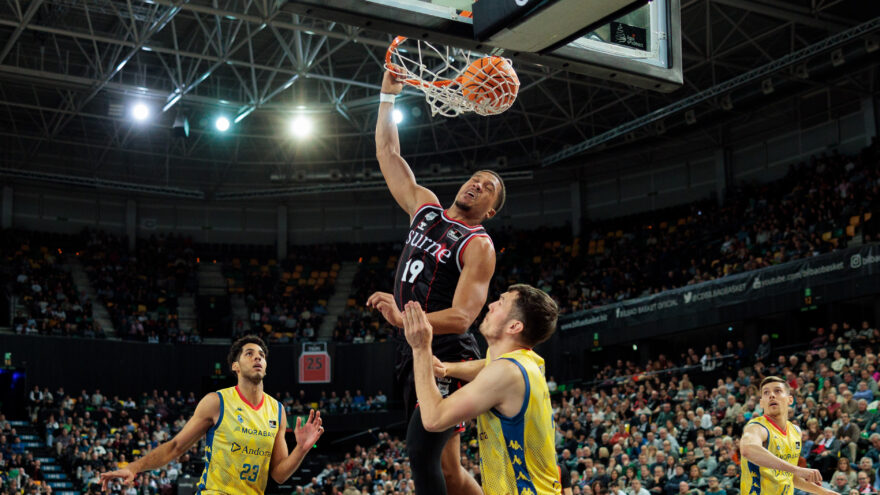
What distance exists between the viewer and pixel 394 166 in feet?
21.8

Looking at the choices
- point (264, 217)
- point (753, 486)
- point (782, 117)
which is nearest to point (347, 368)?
point (264, 217)

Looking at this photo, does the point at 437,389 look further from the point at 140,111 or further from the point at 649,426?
the point at 140,111

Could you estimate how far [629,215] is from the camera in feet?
118

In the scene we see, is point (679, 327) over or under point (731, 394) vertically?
over

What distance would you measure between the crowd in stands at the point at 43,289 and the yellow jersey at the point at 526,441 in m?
29.6

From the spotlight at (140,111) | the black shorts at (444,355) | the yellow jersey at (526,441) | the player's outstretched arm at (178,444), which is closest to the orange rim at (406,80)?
the black shorts at (444,355)

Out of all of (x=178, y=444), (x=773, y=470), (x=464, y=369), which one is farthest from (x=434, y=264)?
(x=773, y=470)

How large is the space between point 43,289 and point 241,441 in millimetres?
29443

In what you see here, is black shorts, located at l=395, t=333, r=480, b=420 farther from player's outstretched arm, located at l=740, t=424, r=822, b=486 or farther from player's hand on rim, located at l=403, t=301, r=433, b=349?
player's outstretched arm, located at l=740, t=424, r=822, b=486

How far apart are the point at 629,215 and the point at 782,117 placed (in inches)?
273

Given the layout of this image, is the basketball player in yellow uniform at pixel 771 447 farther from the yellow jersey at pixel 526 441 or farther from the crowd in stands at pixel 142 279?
the crowd in stands at pixel 142 279

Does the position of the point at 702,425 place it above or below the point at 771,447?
below

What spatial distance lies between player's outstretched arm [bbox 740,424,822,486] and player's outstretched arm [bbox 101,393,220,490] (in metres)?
4.80

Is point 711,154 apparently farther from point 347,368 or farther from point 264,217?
point 264,217
